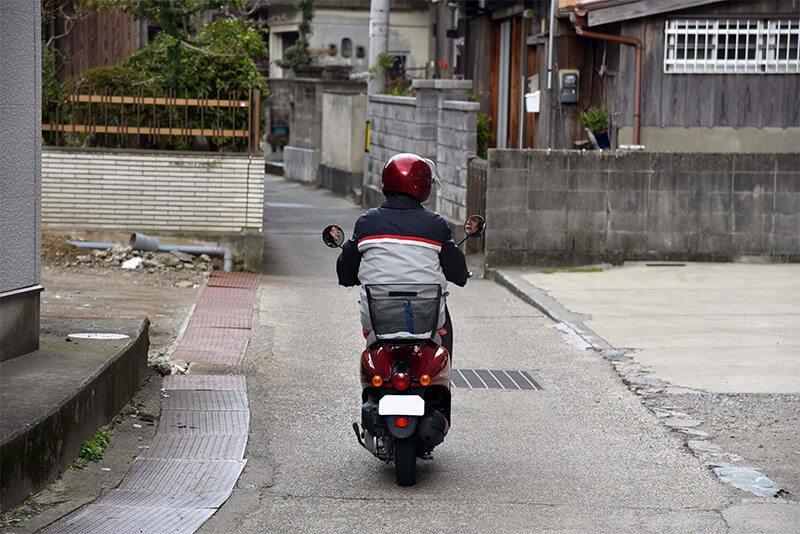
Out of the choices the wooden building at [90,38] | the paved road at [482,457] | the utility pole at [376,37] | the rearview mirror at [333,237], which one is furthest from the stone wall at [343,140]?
the rearview mirror at [333,237]

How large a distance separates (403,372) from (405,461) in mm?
461

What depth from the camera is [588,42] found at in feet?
59.1

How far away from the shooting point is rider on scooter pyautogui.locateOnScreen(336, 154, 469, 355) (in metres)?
6.00

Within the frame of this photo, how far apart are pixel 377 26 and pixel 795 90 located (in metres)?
9.40

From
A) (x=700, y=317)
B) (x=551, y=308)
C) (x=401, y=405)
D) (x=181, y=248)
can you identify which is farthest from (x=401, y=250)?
(x=181, y=248)

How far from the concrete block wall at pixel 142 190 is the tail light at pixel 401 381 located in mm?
8436

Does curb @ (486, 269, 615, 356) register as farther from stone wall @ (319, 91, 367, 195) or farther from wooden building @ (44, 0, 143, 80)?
stone wall @ (319, 91, 367, 195)

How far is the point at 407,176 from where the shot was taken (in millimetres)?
6125

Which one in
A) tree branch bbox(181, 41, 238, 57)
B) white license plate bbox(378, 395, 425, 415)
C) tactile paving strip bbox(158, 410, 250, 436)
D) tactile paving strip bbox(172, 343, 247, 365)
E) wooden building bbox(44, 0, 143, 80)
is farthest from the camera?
wooden building bbox(44, 0, 143, 80)

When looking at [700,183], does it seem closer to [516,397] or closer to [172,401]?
[516,397]

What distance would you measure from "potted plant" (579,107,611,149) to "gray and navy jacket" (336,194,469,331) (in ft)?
37.1

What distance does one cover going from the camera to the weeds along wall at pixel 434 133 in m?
15.9

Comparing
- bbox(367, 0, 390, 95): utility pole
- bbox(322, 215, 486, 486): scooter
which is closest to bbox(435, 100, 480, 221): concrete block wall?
bbox(367, 0, 390, 95): utility pole

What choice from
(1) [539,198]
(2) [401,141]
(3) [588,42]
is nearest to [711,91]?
(3) [588,42]
